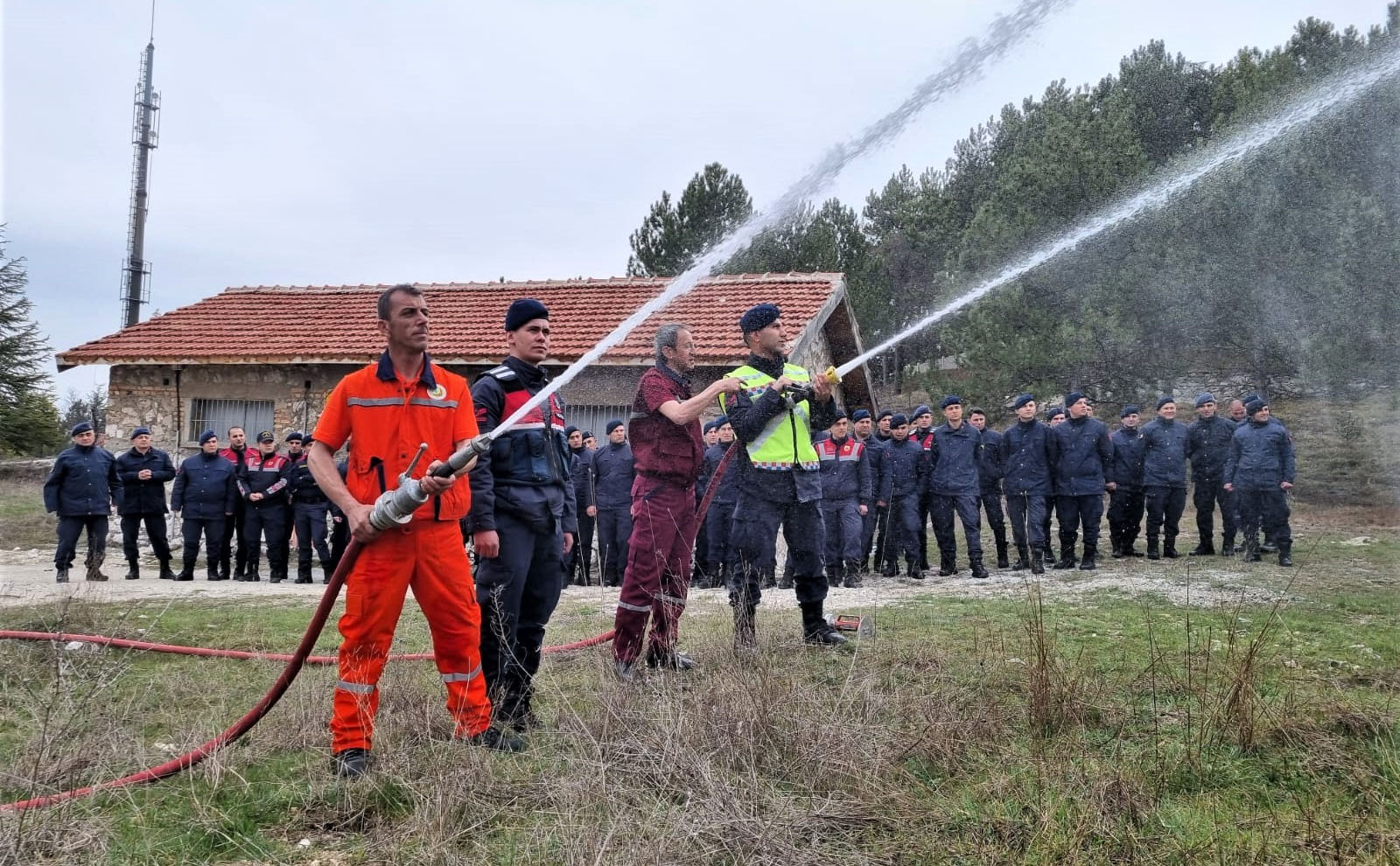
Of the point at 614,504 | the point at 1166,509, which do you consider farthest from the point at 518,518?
the point at 1166,509

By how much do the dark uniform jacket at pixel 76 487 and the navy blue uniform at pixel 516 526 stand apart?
31.2 ft

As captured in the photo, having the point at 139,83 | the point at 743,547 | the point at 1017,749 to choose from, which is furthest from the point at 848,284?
the point at 139,83

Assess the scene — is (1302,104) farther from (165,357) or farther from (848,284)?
(165,357)

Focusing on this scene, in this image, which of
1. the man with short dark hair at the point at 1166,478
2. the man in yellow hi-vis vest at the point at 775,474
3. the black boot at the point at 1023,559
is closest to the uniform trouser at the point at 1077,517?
the black boot at the point at 1023,559

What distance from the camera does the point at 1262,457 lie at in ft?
35.6

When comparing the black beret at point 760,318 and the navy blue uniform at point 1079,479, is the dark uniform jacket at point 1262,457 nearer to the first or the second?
the navy blue uniform at point 1079,479

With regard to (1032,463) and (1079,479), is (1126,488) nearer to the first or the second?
(1079,479)

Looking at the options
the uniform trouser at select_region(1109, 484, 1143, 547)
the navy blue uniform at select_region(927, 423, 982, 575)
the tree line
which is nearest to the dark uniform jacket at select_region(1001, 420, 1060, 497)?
the navy blue uniform at select_region(927, 423, 982, 575)

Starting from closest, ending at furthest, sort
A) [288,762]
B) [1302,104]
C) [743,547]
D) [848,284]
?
1. [288,762]
2. [743,547]
3. [1302,104]
4. [848,284]

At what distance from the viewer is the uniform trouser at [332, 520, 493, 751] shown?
353cm

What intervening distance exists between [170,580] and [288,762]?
9.41 m

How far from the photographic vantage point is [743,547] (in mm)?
5480

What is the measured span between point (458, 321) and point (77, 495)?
6.83 metres

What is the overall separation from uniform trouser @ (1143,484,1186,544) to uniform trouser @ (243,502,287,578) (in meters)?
11.1
